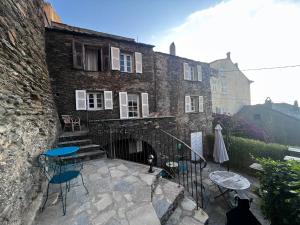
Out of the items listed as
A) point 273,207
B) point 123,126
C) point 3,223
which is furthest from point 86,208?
point 123,126

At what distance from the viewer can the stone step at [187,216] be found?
2619 mm

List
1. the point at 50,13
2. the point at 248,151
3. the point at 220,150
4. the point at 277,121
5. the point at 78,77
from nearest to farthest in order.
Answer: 1. the point at 78,77
2. the point at 220,150
3. the point at 248,151
4. the point at 50,13
5. the point at 277,121

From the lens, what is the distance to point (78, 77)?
748 centimetres

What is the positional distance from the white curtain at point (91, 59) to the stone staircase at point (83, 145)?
4.27m

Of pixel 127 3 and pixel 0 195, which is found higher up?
pixel 127 3

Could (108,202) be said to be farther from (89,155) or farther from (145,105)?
(145,105)

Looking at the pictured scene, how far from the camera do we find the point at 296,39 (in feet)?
17.0

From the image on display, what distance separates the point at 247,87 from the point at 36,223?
23.8 metres

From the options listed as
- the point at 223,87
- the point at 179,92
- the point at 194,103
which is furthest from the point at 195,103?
the point at 223,87

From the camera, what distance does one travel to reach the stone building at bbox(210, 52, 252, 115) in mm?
Answer: 16375

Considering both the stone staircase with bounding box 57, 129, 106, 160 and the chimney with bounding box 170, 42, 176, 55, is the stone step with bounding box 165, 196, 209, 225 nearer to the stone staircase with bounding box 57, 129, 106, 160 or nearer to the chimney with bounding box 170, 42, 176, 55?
the stone staircase with bounding box 57, 129, 106, 160

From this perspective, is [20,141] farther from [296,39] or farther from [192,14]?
[296,39]

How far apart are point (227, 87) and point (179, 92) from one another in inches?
378

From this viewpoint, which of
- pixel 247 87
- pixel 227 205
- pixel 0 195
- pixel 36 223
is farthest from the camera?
pixel 247 87
